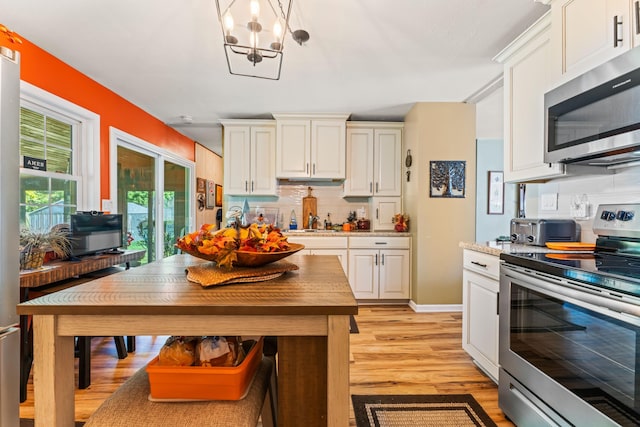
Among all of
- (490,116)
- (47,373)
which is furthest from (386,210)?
(47,373)

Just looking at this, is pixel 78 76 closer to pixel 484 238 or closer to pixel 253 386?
pixel 253 386

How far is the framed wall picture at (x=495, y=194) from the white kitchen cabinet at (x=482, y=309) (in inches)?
137

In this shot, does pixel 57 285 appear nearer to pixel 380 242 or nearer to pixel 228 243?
pixel 228 243

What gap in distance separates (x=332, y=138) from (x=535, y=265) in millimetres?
2946

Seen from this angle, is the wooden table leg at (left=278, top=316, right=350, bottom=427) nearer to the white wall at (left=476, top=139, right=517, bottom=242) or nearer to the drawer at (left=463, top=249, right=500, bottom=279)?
the drawer at (left=463, top=249, right=500, bottom=279)

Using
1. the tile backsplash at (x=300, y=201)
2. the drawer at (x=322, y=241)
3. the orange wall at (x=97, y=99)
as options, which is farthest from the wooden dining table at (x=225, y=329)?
the tile backsplash at (x=300, y=201)

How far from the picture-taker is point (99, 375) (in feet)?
7.41

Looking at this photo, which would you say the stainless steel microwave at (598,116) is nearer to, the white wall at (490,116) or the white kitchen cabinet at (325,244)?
the white wall at (490,116)

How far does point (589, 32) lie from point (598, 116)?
0.49 meters

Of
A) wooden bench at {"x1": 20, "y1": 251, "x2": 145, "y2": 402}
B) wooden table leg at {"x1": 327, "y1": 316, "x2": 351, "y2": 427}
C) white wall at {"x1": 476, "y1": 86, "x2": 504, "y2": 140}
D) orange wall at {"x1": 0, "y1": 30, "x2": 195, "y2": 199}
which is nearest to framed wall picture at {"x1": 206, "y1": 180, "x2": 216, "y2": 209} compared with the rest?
orange wall at {"x1": 0, "y1": 30, "x2": 195, "y2": 199}

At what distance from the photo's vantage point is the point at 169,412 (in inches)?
36.5

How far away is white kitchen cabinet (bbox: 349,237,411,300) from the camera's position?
155 inches

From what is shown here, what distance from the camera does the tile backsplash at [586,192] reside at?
5.72ft

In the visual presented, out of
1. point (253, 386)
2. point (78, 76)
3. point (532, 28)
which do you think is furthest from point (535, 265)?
point (78, 76)
